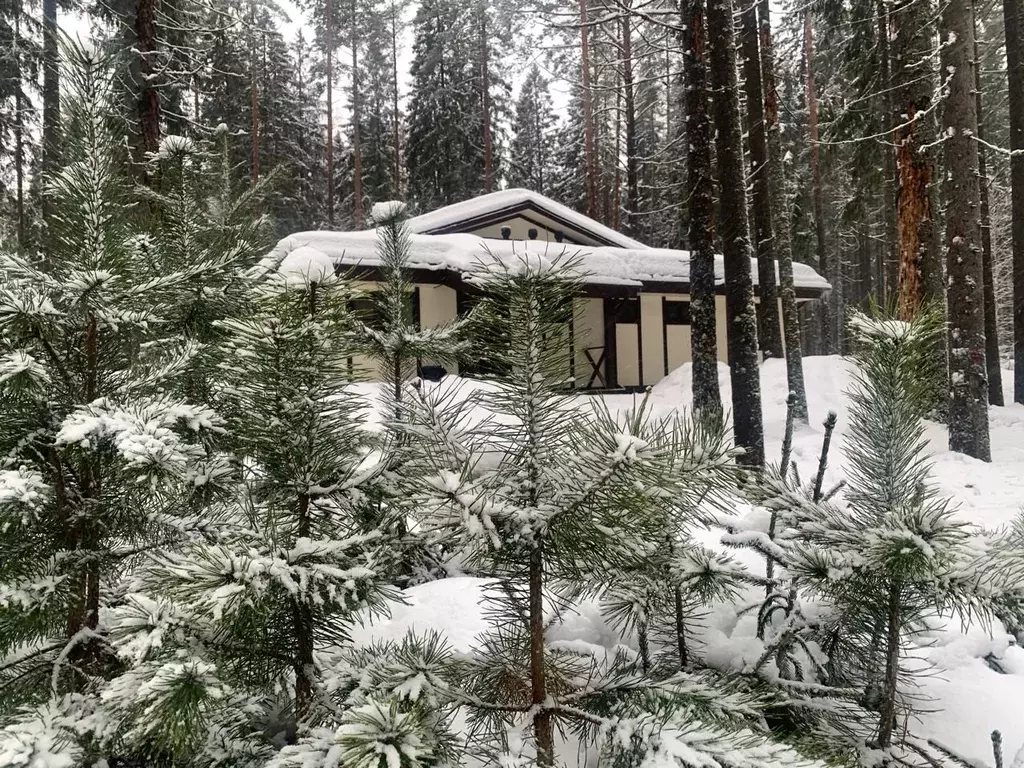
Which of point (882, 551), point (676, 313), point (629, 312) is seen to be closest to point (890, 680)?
point (882, 551)

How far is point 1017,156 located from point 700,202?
31.4 ft

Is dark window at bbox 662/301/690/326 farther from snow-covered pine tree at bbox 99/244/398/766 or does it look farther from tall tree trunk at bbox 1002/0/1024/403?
snow-covered pine tree at bbox 99/244/398/766

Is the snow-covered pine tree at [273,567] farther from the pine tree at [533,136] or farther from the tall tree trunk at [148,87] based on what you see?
the pine tree at [533,136]

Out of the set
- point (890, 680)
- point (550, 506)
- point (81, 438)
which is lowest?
point (890, 680)

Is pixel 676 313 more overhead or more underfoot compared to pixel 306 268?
more overhead

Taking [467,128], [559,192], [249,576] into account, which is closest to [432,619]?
[249,576]

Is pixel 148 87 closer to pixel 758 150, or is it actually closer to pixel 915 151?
pixel 758 150

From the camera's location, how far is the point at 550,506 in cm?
124

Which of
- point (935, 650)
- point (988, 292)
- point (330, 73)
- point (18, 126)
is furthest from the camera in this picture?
point (330, 73)

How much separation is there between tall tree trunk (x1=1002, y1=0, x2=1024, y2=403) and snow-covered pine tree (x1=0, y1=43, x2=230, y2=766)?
1407 centimetres

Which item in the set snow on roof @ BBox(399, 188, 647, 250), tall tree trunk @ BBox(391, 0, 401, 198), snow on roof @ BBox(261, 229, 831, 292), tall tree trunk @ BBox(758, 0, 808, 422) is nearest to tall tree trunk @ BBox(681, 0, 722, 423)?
snow on roof @ BBox(261, 229, 831, 292)

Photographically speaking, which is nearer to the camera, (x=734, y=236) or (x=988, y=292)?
(x=734, y=236)

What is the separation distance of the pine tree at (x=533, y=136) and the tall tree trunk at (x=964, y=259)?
24.4 metres

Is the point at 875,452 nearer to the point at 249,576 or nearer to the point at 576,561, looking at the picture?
the point at 576,561
